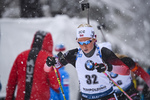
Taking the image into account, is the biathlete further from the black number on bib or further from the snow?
the snow

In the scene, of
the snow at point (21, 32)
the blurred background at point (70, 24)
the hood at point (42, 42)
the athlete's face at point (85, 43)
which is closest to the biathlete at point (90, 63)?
the athlete's face at point (85, 43)

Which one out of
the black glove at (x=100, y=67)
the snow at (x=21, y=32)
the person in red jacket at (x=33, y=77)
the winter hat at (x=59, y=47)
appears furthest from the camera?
the snow at (x=21, y=32)

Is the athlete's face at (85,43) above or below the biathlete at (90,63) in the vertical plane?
above

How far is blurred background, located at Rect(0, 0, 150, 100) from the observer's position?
6.61m

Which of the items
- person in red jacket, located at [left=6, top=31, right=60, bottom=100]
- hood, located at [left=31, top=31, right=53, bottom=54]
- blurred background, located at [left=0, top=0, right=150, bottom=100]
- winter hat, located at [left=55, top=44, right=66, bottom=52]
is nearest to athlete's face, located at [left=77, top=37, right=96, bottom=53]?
person in red jacket, located at [left=6, top=31, right=60, bottom=100]

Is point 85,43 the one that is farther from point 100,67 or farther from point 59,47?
point 59,47

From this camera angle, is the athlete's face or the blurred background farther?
the blurred background

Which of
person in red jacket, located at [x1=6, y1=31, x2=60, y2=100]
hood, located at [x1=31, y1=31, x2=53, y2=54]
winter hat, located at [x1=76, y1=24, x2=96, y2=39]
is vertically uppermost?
winter hat, located at [x1=76, y1=24, x2=96, y2=39]

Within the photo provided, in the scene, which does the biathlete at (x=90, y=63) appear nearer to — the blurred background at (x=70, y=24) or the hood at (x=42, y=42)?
the hood at (x=42, y=42)

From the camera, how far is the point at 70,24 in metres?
6.60

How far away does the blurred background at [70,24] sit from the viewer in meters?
6.61

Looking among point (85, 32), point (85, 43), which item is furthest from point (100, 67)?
point (85, 32)

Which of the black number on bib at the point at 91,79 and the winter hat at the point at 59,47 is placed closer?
the black number on bib at the point at 91,79

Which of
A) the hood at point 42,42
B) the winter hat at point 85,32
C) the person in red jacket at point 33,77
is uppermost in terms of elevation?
the winter hat at point 85,32
